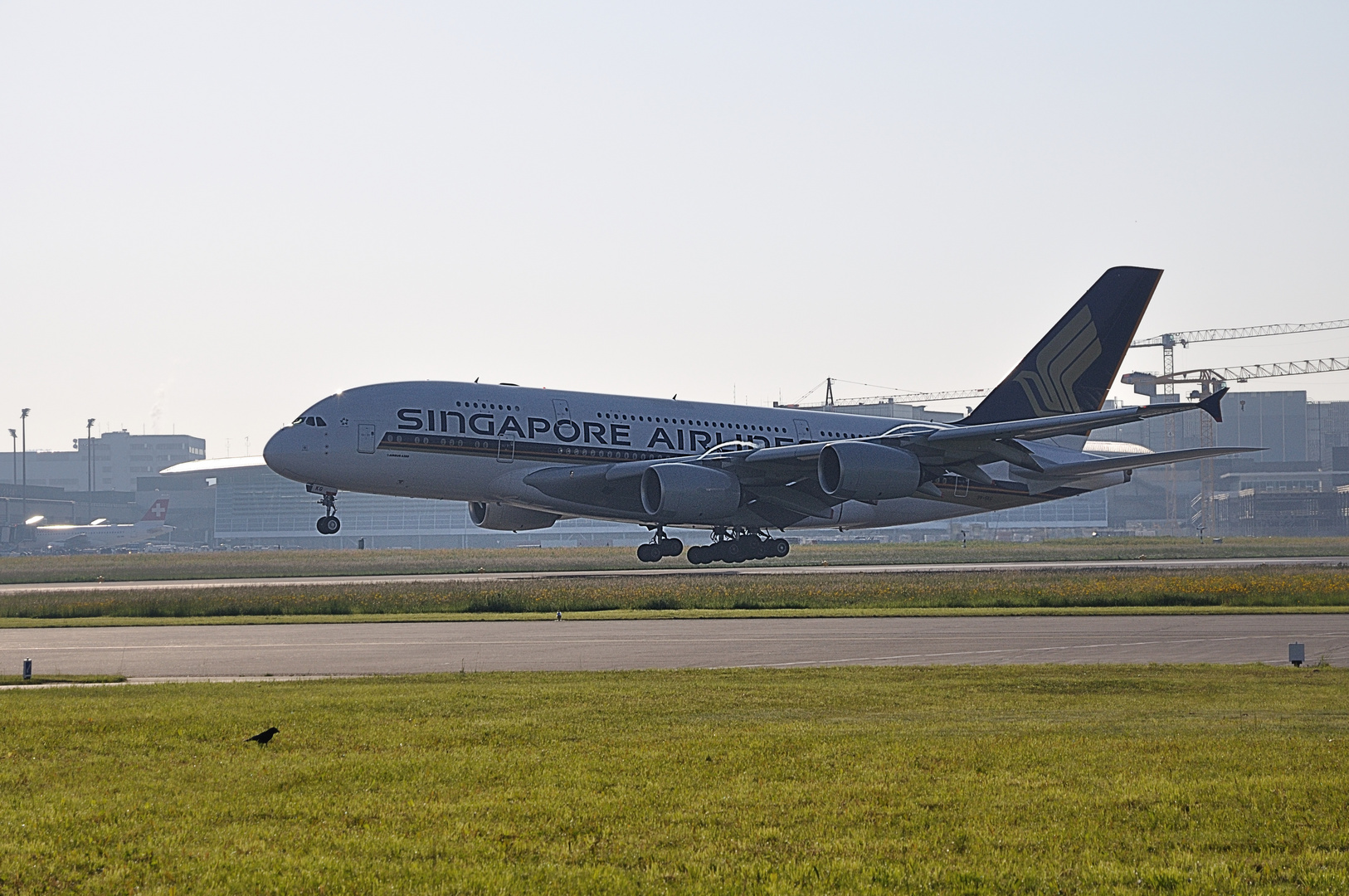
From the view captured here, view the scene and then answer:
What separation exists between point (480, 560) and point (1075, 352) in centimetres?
3247

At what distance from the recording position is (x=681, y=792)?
1025 cm

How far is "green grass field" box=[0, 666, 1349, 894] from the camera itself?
805 cm

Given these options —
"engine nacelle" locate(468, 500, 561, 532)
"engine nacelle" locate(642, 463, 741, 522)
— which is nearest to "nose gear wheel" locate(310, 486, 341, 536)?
"engine nacelle" locate(468, 500, 561, 532)

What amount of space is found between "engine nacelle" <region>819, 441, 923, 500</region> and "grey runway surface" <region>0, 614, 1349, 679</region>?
45.0ft

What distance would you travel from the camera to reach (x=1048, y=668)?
63.4 ft

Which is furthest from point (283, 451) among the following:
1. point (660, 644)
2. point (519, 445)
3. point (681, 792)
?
point (681, 792)

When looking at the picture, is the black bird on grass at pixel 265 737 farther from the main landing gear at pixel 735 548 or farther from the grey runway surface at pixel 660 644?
the main landing gear at pixel 735 548

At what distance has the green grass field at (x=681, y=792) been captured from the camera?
805cm

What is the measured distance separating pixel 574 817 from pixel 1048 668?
1169 cm

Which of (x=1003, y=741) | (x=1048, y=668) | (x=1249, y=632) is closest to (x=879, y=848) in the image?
(x=1003, y=741)

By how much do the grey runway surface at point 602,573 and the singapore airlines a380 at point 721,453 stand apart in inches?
71.1

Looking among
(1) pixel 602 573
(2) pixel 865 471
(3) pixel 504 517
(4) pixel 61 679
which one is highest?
(2) pixel 865 471

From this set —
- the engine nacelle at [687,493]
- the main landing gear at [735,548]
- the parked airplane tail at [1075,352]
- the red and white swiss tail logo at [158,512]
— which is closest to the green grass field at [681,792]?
the engine nacelle at [687,493]

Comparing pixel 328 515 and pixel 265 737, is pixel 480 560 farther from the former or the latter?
pixel 265 737
